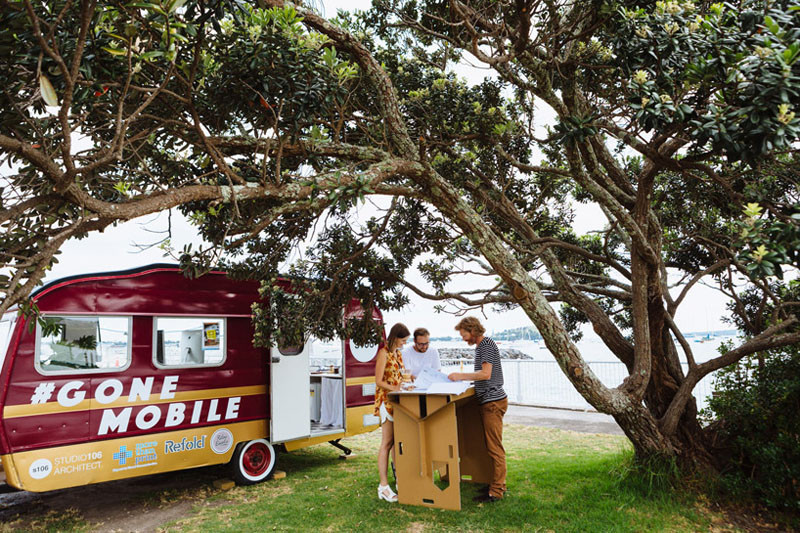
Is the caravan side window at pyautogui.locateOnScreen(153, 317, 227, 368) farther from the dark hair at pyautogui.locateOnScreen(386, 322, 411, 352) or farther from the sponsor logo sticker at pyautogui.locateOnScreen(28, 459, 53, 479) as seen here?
the dark hair at pyautogui.locateOnScreen(386, 322, 411, 352)

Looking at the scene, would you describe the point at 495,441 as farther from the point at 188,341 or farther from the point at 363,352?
the point at 188,341

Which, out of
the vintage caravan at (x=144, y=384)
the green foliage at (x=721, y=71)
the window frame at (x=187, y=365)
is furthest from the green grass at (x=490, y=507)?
the green foliage at (x=721, y=71)

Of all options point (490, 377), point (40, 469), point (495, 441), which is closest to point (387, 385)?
point (490, 377)

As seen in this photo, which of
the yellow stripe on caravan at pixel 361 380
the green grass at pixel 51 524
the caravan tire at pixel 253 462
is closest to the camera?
the green grass at pixel 51 524

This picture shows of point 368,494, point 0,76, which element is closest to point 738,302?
point 368,494

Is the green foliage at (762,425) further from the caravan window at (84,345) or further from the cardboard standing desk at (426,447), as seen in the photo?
the caravan window at (84,345)

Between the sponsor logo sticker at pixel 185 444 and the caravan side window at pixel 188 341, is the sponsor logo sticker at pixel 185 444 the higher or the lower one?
the lower one

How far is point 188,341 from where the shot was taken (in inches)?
260

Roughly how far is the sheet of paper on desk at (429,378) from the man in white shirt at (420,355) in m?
0.42

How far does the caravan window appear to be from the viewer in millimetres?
5398

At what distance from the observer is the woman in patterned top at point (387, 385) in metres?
5.71

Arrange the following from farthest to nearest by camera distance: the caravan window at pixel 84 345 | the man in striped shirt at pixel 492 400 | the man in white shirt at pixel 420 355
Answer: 1. the man in white shirt at pixel 420 355
2. the man in striped shirt at pixel 492 400
3. the caravan window at pixel 84 345

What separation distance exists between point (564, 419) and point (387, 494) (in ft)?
24.3

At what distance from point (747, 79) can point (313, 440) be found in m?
6.87
